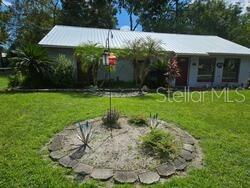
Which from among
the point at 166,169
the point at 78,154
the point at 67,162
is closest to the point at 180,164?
the point at 166,169

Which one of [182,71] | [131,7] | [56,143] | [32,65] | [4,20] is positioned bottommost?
[56,143]

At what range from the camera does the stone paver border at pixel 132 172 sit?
3828 mm

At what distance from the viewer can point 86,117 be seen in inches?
261

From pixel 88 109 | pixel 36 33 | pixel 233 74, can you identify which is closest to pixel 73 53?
pixel 88 109

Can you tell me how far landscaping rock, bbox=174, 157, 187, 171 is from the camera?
4.19 metres

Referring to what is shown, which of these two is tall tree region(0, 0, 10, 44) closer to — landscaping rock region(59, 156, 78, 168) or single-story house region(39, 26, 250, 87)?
single-story house region(39, 26, 250, 87)

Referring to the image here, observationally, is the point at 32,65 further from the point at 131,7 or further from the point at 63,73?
the point at 131,7

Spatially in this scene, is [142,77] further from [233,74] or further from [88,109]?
[233,74]

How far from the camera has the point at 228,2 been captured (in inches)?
1428

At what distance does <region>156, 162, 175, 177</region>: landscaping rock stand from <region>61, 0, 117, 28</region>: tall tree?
2709 cm

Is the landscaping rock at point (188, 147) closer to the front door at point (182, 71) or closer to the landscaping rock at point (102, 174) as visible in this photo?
the landscaping rock at point (102, 174)

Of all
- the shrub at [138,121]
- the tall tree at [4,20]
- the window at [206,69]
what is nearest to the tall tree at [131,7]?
the tall tree at [4,20]

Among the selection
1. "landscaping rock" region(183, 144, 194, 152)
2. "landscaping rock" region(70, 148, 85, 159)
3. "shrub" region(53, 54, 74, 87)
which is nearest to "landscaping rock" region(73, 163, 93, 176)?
"landscaping rock" region(70, 148, 85, 159)

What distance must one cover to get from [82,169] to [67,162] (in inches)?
14.8
